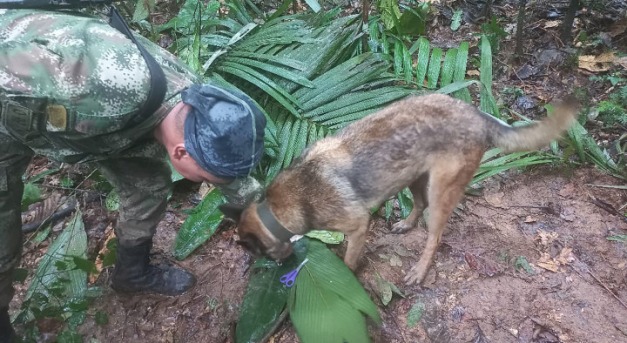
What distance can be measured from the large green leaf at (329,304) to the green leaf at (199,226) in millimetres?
962

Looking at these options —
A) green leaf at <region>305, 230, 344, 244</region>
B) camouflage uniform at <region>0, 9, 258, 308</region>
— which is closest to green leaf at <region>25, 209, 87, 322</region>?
camouflage uniform at <region>0, 9, 258, 308</region>

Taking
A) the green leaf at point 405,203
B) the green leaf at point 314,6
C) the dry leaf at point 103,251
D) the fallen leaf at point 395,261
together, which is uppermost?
the green leaf at point 314,6

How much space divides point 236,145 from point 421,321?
1927 millimetres

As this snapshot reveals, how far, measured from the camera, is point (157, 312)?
11.8 feet

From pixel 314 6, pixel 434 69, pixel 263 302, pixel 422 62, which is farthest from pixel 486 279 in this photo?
pixel 314 6

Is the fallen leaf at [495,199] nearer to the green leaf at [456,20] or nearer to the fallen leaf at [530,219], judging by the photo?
the fallen leaf at [530,219]

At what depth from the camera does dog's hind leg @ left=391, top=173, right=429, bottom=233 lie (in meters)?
3.77

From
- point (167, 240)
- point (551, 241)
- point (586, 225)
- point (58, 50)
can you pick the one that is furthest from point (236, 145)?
point (586, 225)

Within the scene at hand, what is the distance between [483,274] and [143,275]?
2517 millimetres

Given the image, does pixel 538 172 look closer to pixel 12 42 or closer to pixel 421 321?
pixel 421 321

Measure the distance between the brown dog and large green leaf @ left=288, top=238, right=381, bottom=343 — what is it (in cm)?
24

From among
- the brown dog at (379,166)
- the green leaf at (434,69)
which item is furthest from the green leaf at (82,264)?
the green leaf at (434,69)

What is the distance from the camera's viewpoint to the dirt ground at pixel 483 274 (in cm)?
332

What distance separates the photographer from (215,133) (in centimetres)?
226
